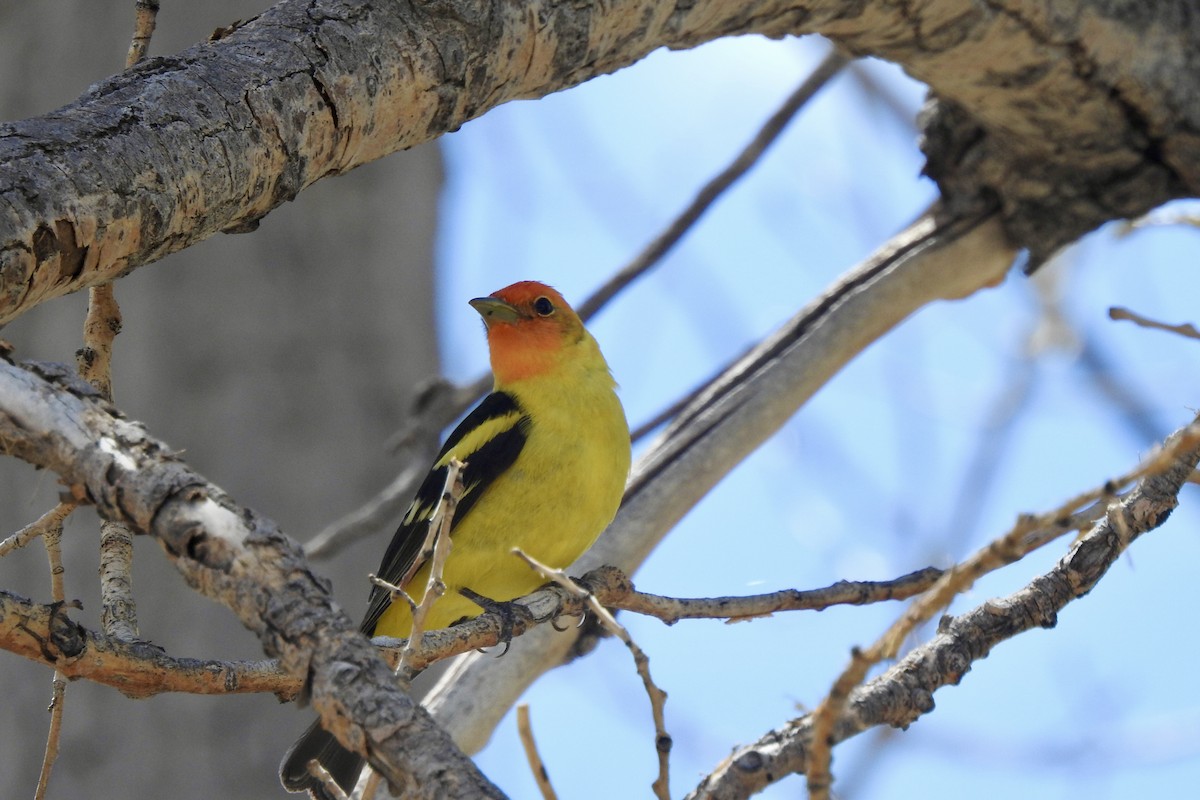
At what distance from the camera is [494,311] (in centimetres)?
446

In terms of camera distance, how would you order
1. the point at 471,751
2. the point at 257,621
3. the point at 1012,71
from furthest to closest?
the point at 1012,71 < the point at 471,751 < the point at 257,621

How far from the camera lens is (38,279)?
6.36ft

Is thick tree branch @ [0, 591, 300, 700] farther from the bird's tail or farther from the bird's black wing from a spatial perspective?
the bird's black wing

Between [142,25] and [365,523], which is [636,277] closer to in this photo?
[365,523]

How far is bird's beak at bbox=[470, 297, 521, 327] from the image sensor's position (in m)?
4.45

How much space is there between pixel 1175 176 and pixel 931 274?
0.86m

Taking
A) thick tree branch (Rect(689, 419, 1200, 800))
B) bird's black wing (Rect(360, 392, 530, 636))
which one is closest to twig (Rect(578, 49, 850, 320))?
bird's black wing (Rect(360, 392, 530, 636))

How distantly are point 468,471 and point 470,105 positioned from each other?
4.31 ft

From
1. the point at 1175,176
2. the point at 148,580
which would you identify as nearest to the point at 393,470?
the point at 148,580

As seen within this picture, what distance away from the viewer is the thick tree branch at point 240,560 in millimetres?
1300

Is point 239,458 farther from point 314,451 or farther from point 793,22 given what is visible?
point 793,22

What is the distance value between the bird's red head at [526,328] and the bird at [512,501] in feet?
0.29

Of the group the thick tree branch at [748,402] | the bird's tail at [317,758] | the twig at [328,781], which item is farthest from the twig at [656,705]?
the thick tree branch at [748,402]

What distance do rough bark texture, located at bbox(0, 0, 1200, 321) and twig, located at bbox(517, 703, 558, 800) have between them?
3.37 ft
